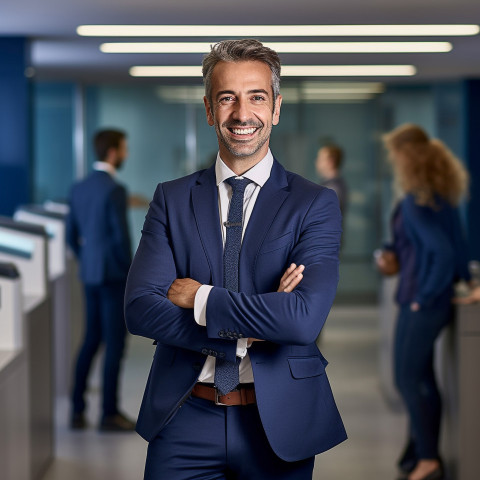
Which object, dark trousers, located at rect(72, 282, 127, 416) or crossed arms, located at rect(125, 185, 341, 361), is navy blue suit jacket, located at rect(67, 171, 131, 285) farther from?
crossed arms, located at rect(125, 185, 341, 361)

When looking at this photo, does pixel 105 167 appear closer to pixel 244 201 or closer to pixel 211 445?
pixel 244 201

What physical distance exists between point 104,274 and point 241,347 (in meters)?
3.33

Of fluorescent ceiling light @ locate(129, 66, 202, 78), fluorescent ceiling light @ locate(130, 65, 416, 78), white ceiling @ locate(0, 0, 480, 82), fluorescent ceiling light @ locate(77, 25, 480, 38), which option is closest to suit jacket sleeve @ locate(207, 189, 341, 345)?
white ceiling @ locate(0, 0, 480, 82)

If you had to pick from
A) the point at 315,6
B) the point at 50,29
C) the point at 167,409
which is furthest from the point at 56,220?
the point at 167,409

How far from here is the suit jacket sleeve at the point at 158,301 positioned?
2.03m

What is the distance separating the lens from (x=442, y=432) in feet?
15.4

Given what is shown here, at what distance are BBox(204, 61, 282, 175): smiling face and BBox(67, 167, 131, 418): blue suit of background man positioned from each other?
3300mm

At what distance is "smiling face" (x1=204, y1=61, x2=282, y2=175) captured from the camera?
6.74 ft

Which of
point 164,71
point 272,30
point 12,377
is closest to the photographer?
point 12,377

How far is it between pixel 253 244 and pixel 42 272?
2.79 meters

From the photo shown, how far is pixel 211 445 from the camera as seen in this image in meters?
2.05

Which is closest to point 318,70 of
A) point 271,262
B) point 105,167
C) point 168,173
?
point 168,173

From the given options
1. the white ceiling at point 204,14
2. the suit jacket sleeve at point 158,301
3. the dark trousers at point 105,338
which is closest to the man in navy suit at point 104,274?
the dark trousers at point 105,338

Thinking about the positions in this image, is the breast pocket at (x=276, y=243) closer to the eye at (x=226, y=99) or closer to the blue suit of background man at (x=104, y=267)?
the eye at (x=226, y=99)
